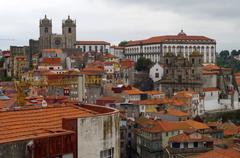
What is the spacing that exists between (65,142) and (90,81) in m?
50.6

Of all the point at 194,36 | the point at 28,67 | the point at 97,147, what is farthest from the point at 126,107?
the point at 194,36

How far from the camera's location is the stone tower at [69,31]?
88.6 metres

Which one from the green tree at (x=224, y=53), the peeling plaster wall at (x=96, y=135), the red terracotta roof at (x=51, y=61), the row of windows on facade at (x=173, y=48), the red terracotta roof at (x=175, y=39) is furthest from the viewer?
the green tree at (x=224, y=53)

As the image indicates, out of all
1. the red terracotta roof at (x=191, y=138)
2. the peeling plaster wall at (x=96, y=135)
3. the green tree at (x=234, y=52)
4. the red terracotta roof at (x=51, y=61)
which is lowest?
the red terracotta roof at (x=191, y=138)

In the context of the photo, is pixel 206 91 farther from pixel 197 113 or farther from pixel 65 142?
pixel 65 142

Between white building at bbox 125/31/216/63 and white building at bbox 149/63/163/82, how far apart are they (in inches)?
706

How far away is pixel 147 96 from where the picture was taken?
184 feet

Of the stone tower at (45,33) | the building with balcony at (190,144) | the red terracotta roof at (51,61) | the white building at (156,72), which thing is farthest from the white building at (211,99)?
the stone tower at (45,33)

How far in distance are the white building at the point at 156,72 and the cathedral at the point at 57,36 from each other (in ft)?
78.8

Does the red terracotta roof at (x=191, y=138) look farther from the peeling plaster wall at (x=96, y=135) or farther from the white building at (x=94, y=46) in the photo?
the white building at (x=94, y=46)

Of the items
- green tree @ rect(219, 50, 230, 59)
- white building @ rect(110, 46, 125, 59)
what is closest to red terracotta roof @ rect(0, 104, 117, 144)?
white building @ rect(110, 46, 125, 59)

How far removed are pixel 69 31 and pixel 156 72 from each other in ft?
88.8

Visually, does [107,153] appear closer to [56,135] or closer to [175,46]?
[56,135]

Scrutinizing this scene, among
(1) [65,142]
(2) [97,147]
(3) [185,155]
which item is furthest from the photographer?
(3) [185,155]
